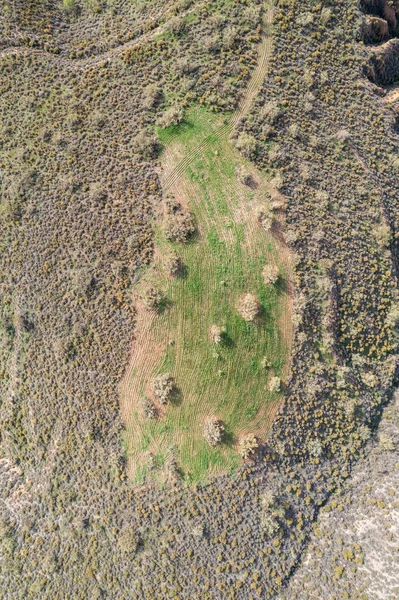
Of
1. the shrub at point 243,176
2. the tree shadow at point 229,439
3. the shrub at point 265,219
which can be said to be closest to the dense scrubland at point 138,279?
the shrub at point 243,176

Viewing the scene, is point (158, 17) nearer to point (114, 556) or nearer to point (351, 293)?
point (351, 293)

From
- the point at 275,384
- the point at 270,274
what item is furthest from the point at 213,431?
the point at 270,274

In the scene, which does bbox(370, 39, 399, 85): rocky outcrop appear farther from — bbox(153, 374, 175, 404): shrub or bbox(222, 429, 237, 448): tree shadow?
bbox(222, 429, 237, 448): tree shadow

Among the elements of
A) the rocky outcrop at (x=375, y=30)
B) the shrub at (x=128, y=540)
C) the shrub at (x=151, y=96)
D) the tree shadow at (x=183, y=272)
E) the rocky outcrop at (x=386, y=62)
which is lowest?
the shrub at (x=128, y=540)

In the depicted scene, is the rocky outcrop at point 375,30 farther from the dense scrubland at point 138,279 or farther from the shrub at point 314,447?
the shrub at point 314,447

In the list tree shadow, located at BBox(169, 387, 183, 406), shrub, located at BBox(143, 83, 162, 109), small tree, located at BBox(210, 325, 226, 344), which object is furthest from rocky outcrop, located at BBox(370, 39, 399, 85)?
tree shadow, located at BBox(169, 387, 183, 406)
